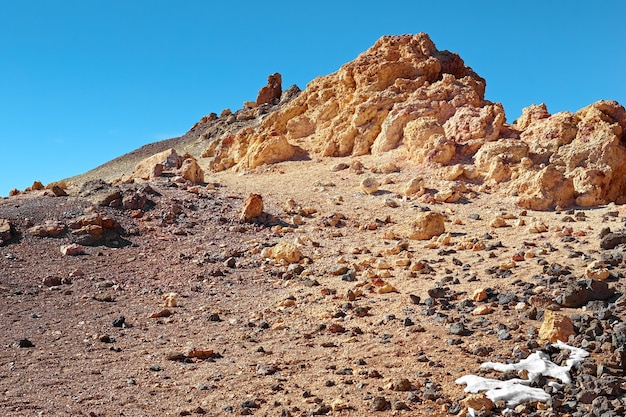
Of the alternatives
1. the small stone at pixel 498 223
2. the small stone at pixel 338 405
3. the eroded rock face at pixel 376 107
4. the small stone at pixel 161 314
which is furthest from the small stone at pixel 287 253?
the eroded rock face at pixel 376 107

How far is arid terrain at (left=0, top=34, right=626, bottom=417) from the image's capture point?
23.3 feet

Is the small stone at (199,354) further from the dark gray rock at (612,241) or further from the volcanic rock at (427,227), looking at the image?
the dark gray rock at (612,241)

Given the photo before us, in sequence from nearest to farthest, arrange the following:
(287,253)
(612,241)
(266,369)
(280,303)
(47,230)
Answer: (266,369) → (280,303) → (612,241) → (287,253) → (47,230)

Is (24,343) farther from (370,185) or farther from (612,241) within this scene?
(370,185)

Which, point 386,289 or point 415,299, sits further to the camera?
point 386,289

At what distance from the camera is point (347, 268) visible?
1141 cm

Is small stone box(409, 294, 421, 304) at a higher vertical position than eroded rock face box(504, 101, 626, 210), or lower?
lower

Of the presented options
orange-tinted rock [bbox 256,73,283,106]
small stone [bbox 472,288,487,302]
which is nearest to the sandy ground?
small stone [bbox 472,288,487,302]

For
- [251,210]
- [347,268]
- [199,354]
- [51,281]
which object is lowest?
[199,354]

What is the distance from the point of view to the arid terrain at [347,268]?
23.3 ft

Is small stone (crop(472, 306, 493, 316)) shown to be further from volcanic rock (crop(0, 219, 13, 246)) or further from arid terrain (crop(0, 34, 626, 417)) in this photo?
volcanic rock (crop(0, 219, 13, 246))

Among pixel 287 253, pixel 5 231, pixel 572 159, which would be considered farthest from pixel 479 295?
pixel 5 231

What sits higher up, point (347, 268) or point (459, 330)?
point (347, 268)

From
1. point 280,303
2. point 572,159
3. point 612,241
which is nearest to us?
point 280,303
